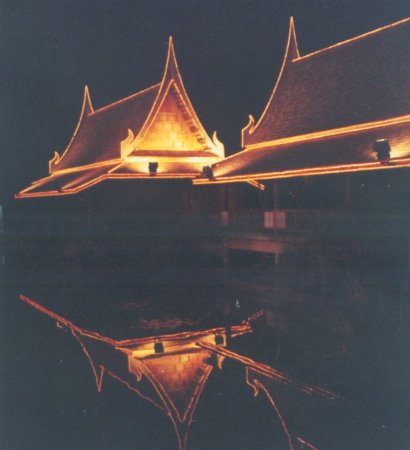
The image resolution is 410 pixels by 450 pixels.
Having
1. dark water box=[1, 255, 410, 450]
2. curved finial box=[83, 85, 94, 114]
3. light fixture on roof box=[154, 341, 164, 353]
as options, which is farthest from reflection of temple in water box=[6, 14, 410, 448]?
curved finial box=[83, 85, 94, 114]

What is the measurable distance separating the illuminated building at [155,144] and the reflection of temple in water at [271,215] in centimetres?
6

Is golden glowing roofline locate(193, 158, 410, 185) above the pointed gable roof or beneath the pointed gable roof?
beneath

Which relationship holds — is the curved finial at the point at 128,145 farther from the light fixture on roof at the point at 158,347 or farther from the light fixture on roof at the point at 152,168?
the light fixture on roof at the point at 158,347

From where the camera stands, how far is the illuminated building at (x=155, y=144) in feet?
81.9

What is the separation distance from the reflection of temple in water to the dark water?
128mm

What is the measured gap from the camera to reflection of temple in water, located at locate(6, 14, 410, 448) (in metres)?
8.82

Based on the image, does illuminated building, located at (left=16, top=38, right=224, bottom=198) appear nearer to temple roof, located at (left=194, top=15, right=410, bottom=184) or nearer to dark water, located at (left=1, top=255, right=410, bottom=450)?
temple roof, located at (left=194, top=15, right=410, bottom=184)

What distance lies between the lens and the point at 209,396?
6.18 m

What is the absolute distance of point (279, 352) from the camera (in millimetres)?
7957

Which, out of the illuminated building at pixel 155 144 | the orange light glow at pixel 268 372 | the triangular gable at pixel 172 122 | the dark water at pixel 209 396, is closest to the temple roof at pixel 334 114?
the illuminated building at pixel 155 144

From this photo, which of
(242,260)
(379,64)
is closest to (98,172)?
(242,260)

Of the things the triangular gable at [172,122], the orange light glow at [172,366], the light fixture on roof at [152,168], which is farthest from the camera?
the triangular gable at [172,122]

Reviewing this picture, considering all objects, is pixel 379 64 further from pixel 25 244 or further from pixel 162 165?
pixel 25 244

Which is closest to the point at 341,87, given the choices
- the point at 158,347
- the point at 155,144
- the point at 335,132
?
the point at 335,132
